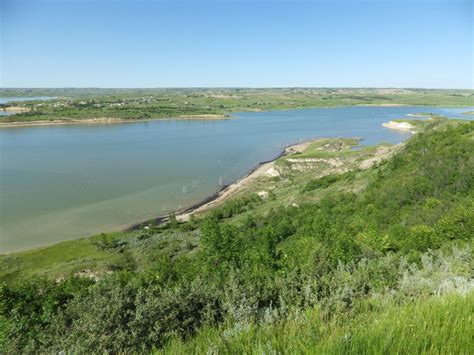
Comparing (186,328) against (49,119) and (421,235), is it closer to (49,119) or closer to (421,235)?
(421,235)

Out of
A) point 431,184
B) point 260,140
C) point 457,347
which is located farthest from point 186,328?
point 260,140

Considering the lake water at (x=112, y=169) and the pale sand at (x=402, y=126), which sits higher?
the pale sand at (x=402, y=126)

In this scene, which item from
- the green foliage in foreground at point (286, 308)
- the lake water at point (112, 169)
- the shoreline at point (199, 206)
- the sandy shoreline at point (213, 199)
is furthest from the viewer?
the lake water at point (112, 169)

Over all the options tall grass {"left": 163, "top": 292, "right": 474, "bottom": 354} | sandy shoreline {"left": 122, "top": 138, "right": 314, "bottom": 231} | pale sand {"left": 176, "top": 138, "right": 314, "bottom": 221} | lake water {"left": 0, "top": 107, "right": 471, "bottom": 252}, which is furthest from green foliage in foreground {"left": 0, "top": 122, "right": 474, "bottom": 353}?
lake water {"left": 0, "top": 107, "right": 471, "bottom": 252}

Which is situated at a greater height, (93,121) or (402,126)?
(93,121)

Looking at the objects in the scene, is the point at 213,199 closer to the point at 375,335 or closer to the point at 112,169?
the point at 112,169

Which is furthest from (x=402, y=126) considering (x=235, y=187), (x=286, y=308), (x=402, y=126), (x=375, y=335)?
(x=375, y=335)

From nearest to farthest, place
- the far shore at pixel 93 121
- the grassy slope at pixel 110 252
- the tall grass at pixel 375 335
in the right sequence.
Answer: the tall grass at pixel 375 335
the grassy slope at pixel 110 252
the far shore at pixel 93 121

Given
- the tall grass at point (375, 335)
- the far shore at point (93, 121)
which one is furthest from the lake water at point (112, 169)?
the tall grass at point (375, 335)

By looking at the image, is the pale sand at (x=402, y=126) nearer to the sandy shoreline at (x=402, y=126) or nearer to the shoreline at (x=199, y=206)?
the sandy shoreline at (x=402, y=126)
